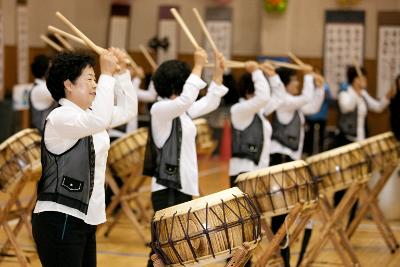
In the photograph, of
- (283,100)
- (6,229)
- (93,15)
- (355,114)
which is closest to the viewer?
(6,229)

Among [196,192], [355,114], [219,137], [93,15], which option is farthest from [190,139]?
[93,15]

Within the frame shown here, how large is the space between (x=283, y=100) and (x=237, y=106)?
89cm

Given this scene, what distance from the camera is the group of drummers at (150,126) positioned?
3750 millimetres

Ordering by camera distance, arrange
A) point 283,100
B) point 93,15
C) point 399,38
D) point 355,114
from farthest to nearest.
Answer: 1. point 93,15
2. point 399,38
3. point 355,114
4. point 283,100

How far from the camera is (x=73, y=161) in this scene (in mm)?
3785

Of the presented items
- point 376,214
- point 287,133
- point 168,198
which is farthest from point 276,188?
point 376,214

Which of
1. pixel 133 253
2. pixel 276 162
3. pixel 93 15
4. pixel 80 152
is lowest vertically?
pixel 133 253

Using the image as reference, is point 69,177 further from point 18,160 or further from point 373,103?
point 373,103

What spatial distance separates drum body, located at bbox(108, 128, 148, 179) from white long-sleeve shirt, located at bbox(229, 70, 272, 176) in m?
1.29

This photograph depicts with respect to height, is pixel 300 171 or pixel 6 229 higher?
pixel 300 171

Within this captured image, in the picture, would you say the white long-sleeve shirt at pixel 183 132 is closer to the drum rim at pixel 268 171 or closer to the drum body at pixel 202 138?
the drum rim at pixel 268 171

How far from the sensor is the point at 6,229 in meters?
6.14

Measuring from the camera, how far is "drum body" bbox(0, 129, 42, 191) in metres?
5.85

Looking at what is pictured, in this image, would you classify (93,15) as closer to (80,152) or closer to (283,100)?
(283,100)
